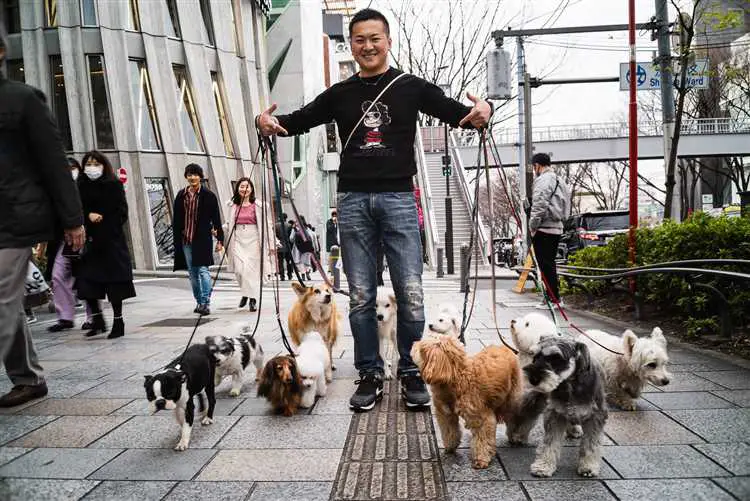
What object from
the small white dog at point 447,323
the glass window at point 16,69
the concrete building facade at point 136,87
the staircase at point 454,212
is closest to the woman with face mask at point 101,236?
the small white dog at point 447,323

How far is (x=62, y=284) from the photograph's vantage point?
6758 millimetres

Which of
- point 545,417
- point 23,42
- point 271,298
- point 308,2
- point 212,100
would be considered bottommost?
point 271,298

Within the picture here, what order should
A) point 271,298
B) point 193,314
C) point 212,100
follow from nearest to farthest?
1. point 193,314
2. point 271,298
3. point 212,100

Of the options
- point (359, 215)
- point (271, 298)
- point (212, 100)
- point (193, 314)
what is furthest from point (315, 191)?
point (359, 215)

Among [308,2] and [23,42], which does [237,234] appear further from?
[308,2]

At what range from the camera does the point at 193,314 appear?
27.9 feet

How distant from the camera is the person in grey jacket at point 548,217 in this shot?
24.3 ft

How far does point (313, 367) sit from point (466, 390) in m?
1.38

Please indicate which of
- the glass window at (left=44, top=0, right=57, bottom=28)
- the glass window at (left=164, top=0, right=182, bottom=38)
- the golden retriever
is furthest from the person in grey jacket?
the glass window at (left=44, top=0, right=57, bottom=28)

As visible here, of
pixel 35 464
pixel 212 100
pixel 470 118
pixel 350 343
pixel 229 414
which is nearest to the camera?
pixel 35 464

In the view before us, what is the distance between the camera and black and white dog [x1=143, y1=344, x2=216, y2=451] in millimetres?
2836

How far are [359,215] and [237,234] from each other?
5.49 meters

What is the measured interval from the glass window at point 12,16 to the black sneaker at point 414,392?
21961 millimetres

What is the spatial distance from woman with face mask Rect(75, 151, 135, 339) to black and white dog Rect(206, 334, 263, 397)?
2.73 meters
